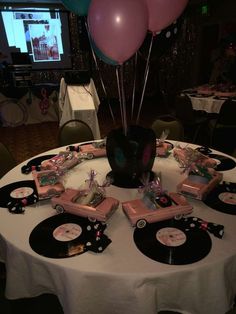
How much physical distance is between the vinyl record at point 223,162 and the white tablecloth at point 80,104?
2.12m

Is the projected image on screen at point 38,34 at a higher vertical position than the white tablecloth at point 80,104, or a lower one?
higher

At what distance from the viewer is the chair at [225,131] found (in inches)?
136

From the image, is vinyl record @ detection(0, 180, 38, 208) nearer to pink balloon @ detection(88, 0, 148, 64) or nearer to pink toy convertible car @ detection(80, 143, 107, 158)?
pink toy convertible car @ detection(80, 143, 107, 158)

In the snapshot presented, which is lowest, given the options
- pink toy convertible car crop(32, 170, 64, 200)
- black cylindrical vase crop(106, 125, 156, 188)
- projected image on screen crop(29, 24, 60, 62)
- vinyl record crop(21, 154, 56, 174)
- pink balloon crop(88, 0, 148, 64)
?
vinyl record crop(21, 154, 56, 174)

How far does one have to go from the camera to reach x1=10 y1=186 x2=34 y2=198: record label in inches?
54.6

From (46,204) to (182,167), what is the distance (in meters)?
0.87

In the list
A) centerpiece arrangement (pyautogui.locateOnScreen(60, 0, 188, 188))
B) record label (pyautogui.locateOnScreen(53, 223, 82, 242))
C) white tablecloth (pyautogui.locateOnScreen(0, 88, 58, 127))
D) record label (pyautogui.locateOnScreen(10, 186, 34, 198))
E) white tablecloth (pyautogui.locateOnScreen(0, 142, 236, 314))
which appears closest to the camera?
white tablecloth (pyautogui.locateOnScreen(0, 142, 236, 314))

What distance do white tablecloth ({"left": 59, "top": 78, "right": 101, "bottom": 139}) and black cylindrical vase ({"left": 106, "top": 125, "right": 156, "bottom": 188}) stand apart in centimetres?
218

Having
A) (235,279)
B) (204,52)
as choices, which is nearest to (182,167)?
(235,279)

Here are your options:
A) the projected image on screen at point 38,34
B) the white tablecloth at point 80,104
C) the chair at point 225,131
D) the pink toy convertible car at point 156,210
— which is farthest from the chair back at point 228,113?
the projected image on screen at point 38,34

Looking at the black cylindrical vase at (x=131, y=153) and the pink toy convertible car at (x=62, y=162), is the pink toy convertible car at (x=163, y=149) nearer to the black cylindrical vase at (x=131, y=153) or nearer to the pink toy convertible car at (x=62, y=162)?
the black cylindrical vase at (x=131, y=153)

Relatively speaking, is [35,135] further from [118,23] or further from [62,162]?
[118,23]

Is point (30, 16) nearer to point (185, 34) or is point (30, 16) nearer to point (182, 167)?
point (185, 34)

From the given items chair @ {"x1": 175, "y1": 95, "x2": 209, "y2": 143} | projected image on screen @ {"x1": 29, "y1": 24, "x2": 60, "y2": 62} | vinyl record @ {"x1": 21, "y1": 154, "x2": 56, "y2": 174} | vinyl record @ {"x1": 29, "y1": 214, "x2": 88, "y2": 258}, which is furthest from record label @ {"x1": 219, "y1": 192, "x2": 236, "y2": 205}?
projected image on screen @ {"x1": 29, "y1": 24, "x2": 60, "y2": 62}
